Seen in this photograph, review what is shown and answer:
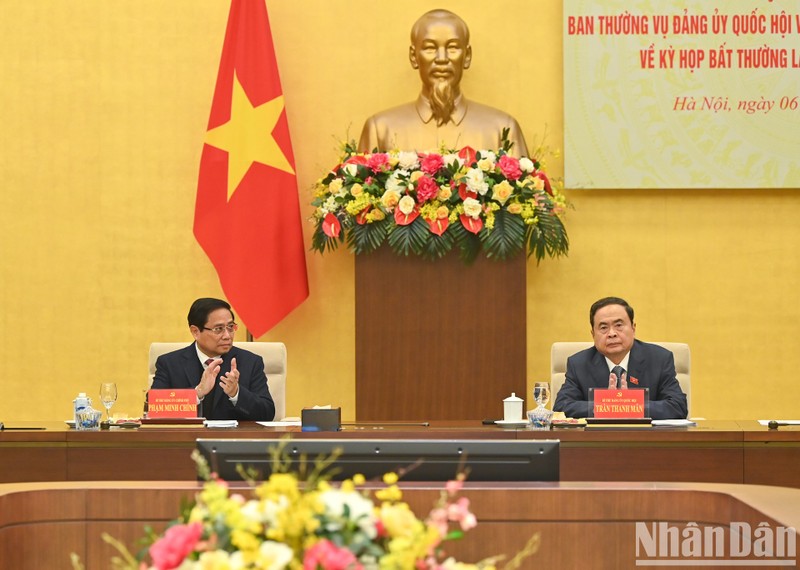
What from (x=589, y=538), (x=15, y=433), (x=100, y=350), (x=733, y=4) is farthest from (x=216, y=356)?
(x=733, y=4)

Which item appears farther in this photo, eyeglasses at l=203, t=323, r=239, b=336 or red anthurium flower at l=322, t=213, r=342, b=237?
red anthurium flower at l=322, t=213, r=342, b=237

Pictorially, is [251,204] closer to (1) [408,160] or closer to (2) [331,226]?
(2) [331,226]

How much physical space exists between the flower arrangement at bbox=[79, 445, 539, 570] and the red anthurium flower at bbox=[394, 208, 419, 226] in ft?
13.9

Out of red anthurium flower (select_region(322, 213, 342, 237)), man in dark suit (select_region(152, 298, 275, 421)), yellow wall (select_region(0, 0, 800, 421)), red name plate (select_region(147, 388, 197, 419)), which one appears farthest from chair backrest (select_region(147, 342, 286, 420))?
yellow wall (select_region(0, 0, 800, 421))

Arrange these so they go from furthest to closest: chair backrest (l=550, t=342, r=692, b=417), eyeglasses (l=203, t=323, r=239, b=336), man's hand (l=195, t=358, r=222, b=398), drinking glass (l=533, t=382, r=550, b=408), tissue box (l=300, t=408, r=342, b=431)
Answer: chair backrest (l=550, t=342, r=692, b=417), eyeglasses (l=203, t=323, r=239, b=336), man's hand (l=195, t=358, r=222, b=398), drinking glass (l=533, t=382, r=550, b=408), tissue box (l=300, t=408, r=342, b=431)

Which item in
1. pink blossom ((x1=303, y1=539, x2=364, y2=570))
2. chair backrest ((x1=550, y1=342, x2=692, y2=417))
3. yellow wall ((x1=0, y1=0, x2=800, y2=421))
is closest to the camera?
pink blossom ((x1=303, y1=539, x2=364, y2=570))

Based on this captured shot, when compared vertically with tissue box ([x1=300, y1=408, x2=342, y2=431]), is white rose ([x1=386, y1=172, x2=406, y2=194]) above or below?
above

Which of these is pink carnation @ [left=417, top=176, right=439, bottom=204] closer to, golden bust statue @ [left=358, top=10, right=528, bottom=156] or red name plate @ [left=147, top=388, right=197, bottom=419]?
golden bust statue @ [left=358, top=10, right=528, bottom=156]

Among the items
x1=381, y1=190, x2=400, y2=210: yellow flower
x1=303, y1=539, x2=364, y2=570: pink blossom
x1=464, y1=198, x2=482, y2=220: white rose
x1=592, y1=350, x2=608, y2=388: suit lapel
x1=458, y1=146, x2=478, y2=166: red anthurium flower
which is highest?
x1=458, y1=146, x2=478, y2=166: red anthurium flower

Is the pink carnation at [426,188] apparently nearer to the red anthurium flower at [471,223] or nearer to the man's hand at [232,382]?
the red anthurium flower at [471,223]

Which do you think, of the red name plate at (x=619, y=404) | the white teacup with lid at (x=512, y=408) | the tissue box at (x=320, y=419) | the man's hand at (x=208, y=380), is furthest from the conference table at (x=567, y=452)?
the man's hand at (x=208, y=380)

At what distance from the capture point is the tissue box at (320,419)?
3.93 metres

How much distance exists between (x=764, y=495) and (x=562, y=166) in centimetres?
445

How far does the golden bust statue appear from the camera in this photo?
6.07 m
